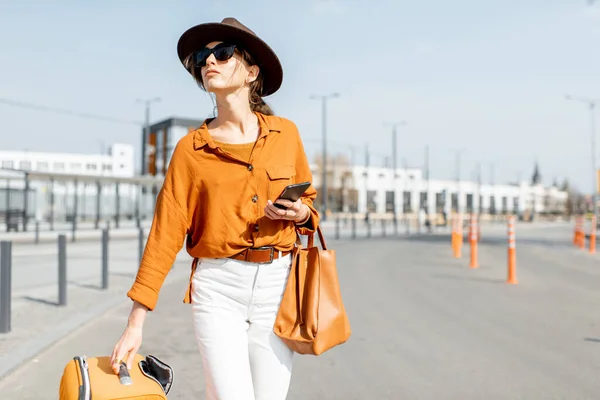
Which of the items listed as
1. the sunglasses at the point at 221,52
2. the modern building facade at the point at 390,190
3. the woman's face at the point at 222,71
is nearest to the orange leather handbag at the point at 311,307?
the woman's face at the point at 222,71

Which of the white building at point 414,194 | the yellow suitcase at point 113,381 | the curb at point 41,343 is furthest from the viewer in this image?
the white building at point 414,194

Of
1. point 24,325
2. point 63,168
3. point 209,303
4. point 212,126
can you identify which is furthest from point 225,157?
point 63,168

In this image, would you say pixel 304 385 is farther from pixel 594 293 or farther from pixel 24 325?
pixel 594 293

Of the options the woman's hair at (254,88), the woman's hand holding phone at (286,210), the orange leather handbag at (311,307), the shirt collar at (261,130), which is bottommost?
the orange leather handbag at (311,307)

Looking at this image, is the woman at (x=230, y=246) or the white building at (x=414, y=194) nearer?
the woman at (x=230, y=246)

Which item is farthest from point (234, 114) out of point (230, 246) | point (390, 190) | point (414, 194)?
point (414, 194)

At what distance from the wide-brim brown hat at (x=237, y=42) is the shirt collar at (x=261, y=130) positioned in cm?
19

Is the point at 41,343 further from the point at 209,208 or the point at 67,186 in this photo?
the point at 67,186

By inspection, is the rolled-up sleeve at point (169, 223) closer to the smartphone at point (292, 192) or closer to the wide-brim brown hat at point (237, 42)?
the smartphone at point (292, 192)

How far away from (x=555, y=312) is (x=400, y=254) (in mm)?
10762

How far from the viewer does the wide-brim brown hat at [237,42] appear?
96.1 inches

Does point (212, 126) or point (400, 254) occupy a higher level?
point (212, 126)

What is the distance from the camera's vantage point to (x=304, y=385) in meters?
4.65

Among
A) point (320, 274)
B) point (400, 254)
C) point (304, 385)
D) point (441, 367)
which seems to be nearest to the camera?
point (320, 274)
